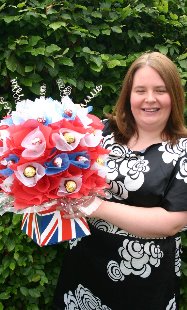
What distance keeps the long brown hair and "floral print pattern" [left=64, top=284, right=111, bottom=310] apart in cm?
80

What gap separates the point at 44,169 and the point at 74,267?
877 millimetres

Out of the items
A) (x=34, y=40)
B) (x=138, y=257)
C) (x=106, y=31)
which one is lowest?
(x=138, y=257)

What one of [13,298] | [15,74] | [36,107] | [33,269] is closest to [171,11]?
[15,74]

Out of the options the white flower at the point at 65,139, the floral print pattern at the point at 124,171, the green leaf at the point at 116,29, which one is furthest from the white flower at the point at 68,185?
the green leaf at the point at 116,29

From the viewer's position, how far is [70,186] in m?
1.73

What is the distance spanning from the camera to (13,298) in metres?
2.94

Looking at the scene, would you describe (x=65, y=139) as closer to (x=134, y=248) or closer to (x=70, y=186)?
(x=70, y=186)

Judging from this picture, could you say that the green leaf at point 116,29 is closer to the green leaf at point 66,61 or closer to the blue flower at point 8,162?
the green leaf at point 66,61

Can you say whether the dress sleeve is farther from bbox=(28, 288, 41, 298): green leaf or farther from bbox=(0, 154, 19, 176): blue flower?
bbox=(28, 288, 41, 298): green leaf

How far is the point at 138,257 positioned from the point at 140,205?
0.26 meters

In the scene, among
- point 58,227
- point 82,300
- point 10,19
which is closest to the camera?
point 58,227

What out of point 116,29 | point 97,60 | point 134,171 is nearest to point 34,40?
point 97,60

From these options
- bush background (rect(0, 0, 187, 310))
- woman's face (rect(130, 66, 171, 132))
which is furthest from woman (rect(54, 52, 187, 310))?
bush background (rect(0, 0, 187, 310))

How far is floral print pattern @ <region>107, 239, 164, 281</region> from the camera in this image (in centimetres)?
215
